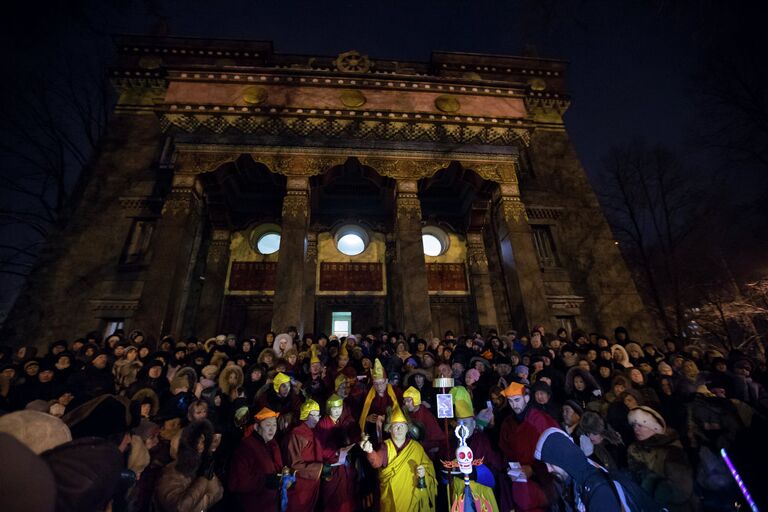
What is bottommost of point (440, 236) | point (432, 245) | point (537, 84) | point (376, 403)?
point (376, 403)

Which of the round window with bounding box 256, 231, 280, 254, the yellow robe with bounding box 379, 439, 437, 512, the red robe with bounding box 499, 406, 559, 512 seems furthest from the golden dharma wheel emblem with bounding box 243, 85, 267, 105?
the red robe with bounding box 499, 406, 559, 512

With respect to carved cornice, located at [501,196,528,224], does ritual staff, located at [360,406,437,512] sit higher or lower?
lower

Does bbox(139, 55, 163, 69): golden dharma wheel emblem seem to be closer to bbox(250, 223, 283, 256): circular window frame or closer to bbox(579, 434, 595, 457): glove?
bbox(250, 223, 283, 256): circular window frame

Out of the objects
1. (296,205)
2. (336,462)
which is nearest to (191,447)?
(336,462)

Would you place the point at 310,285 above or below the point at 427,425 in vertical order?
above

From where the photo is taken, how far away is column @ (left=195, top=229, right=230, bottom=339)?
13.0m

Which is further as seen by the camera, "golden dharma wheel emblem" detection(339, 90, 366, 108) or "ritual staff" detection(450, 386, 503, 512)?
"golden dharma wheel emblem" detection(339, 90, 366, 108)

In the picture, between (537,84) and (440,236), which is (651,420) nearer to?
(440,236)

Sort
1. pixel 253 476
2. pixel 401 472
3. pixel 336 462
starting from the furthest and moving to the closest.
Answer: pixel 336 462 → pixel 401 472 → pixel 253 476

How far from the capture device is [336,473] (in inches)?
155

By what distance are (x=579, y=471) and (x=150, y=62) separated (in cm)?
2295

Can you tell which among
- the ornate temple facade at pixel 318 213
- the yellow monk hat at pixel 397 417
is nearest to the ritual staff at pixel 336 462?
the yellow monk hat at pixel 397 417

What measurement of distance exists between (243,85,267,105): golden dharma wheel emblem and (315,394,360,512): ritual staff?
1170cm

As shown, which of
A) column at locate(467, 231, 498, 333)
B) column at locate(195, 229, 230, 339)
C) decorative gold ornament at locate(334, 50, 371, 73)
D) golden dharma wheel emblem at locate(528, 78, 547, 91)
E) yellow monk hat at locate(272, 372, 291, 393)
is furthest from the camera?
golden dharma wheel emblem at locate(528, 78, 547, 91)
